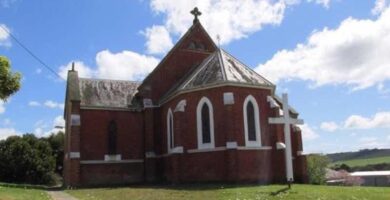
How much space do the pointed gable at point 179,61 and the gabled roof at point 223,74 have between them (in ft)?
16.9

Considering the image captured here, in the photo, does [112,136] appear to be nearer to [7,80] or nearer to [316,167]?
[7,80]

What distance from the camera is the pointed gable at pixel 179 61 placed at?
38.4 meters

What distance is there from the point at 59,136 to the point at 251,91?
40551 millimetres

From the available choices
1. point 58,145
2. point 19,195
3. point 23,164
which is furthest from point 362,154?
point 19,195

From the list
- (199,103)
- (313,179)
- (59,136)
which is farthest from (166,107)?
(59,136)

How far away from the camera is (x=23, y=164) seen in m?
50.5

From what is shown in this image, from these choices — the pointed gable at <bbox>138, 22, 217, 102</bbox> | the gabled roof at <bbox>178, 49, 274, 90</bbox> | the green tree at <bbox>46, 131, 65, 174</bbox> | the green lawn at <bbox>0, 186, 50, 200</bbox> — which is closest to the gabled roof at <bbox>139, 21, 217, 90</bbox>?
the pointed gable at <bbox>138, 22, 217, 102</bbox>

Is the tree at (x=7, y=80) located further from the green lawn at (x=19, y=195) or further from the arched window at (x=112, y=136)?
the arched window at (x=112, y=136)

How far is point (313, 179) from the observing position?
51344mm

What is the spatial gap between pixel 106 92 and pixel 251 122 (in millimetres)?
14607

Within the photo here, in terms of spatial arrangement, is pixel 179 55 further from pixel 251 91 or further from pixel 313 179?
pixel 313 179

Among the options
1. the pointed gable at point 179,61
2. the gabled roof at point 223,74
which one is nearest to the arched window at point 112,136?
the pointed gable at point 179,61

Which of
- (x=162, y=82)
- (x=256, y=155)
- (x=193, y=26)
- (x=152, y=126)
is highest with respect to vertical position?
(x=193, y=26)

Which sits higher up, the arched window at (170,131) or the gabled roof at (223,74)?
the gabled roof at (223,74)
